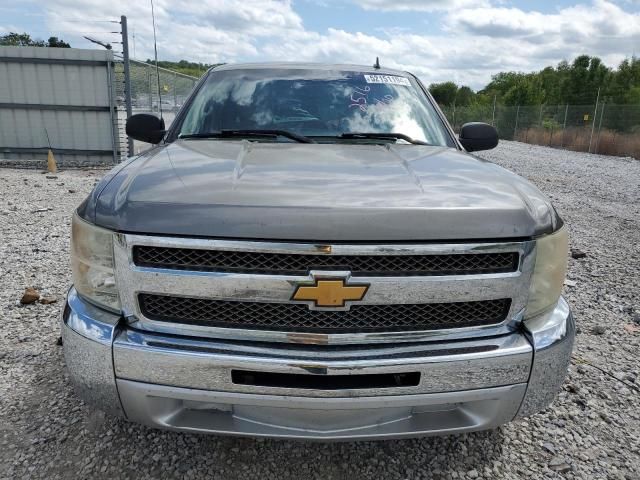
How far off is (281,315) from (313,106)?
170 centimetres

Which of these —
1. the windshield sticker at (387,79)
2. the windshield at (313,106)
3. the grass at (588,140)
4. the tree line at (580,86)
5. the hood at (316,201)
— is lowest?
the grass at (588,140)

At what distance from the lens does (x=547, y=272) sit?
70.1 inches

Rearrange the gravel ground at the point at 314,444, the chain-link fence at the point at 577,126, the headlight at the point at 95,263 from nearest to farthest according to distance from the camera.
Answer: the headlight at the point at 95,263
the gravel ground at the point at 314,444
the chain-link fence at the point at 577,126

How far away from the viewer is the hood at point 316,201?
158 cm

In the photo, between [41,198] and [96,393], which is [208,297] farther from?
[41,198]

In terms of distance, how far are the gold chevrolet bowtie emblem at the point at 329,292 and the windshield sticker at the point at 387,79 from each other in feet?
6.73

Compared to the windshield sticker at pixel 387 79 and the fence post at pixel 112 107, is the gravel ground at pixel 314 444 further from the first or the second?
the fence post at pixel 112 107

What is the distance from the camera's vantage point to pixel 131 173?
1.93 metres

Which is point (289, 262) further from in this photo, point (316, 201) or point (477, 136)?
point (477, 136)

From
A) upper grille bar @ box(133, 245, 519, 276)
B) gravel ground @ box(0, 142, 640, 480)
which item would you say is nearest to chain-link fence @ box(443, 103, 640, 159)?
gravel ground @ box(0, 142, 640, 480)

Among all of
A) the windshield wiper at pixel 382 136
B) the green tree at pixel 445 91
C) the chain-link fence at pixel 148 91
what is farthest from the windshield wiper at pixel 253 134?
the green tree at pixel 445 91

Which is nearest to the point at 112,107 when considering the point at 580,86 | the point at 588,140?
the point at 588,140

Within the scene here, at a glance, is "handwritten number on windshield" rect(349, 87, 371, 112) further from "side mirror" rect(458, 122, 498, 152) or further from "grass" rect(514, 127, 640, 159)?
"grass" rect(514, 127, 640, 159)

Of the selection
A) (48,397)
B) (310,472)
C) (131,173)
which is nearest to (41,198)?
(48,397)
